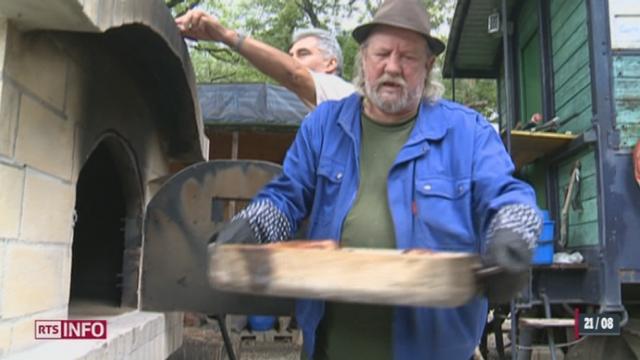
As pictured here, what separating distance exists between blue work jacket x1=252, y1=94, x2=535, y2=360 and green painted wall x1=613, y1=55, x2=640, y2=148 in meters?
3.27

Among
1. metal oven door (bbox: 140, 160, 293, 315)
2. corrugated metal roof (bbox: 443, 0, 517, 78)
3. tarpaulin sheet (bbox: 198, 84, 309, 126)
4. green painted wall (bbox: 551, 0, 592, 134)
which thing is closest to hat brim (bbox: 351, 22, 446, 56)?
metal oven door (bbox: 140, 160, 293, 315)

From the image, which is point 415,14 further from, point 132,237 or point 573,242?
point 573,242

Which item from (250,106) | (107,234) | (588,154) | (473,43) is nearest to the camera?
(107,234)

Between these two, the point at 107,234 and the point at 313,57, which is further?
the point at 107,234

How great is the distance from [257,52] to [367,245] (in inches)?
71.6

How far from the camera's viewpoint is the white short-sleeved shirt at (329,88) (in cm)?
344

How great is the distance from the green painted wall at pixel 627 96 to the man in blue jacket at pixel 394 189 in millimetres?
3222

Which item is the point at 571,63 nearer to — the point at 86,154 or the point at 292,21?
the point at 86,154

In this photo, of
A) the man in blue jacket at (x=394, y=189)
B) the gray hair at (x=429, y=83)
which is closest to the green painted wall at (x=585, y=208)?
the gray hair at (x=429, y=83)

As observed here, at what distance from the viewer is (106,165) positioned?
436 cm

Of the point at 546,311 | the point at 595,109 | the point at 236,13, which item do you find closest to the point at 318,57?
the point at 595,109

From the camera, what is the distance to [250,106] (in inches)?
344

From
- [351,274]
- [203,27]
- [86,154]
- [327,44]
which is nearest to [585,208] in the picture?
[327,44]

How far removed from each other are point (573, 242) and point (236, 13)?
13.7m
